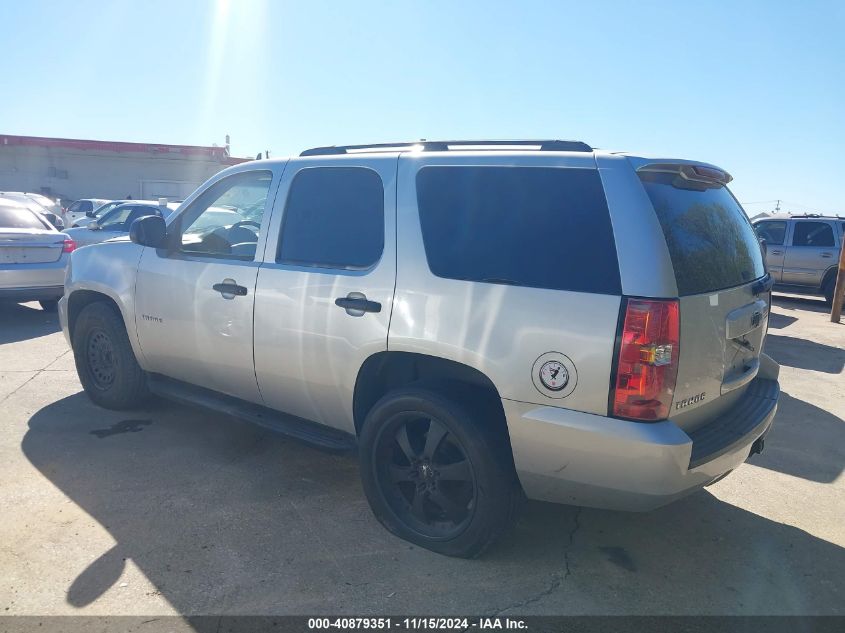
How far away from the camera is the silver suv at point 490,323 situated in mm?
2586

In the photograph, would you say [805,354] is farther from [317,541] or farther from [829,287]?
[317,541]

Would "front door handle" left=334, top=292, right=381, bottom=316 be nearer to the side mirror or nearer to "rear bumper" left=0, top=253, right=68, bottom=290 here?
the side mirror

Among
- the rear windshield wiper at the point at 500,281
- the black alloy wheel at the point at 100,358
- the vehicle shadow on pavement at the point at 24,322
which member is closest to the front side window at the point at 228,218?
the black alloy wheel at the point at 100,358

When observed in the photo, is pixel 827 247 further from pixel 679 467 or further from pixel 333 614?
pixel 333 614

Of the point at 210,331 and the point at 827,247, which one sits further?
the point at 827,247

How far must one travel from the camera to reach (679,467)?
257 cm

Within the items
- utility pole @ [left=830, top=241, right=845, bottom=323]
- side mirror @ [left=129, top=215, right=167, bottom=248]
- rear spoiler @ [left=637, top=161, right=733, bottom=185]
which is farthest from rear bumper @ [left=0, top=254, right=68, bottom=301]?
utility pole @ [left=830, top=241, right=845, bottom=323]

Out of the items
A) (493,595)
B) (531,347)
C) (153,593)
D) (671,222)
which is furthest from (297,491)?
(671,222)

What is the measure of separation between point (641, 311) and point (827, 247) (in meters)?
13.0

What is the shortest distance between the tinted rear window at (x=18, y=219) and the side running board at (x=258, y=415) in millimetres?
5317

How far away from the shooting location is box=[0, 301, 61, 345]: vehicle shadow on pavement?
25.7 feet

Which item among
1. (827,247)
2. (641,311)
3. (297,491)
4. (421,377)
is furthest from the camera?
(827,247)

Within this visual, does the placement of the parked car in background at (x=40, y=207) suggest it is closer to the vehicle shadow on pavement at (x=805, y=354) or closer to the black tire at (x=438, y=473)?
the black tire at (x=438, y=473)

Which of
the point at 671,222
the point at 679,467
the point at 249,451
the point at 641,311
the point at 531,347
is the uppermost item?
the point at 671,222
